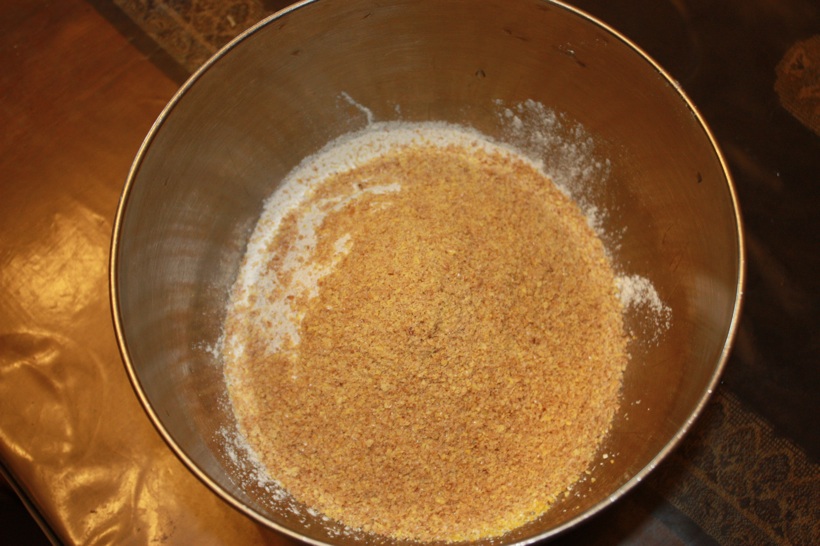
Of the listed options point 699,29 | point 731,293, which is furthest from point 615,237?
point 699,29

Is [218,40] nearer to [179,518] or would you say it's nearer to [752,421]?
[179,518]

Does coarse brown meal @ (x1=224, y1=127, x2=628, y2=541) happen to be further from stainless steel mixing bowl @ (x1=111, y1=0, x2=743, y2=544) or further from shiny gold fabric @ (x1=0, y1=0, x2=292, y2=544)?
shiny gold fabric @ (x1=0, y1=0, x2=292, y2=544)

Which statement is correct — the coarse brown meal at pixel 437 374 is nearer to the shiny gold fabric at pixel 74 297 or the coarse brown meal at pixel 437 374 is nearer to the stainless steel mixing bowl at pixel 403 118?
the stainless steel mixing bowl at pixel 403 118

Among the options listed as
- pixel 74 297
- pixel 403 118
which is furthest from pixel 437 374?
pixel 74 297

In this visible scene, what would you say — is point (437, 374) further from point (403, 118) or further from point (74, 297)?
point (74, 297)

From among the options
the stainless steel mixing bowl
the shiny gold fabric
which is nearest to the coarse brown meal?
the stainless steel mixing bowl

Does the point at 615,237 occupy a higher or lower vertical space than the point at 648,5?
lower
